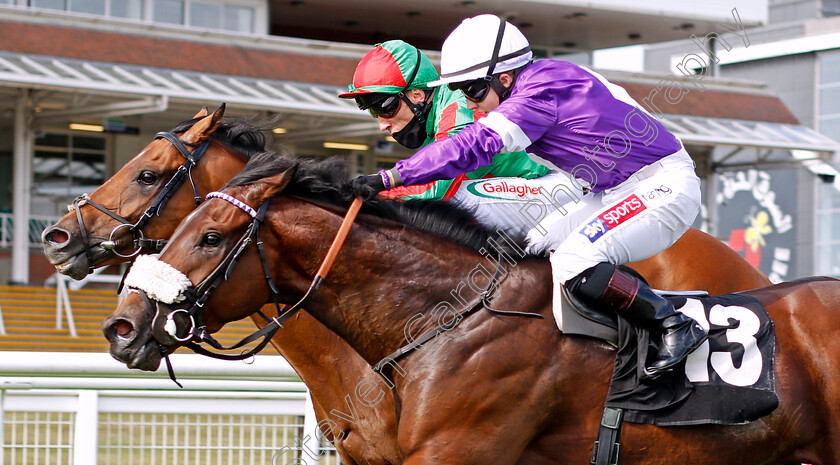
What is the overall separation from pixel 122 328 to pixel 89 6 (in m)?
14.6

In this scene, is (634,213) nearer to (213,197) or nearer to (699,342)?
(699,342)

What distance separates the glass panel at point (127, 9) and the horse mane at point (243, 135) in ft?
42.6

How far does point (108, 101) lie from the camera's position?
528 inches

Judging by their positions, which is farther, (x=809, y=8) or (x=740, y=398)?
(x=809, y=8)

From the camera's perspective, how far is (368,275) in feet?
10.1

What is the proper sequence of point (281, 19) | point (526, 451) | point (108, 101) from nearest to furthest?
point (526, 451) → point (108, 101) → point (281, 19)

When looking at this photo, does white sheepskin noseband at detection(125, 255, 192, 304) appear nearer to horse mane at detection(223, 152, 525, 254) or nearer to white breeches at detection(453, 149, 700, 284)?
horse mane at detection(223, 152, 525, 254)

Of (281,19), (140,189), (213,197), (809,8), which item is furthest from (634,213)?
(809,8)

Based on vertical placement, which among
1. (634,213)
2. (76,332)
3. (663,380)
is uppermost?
(634,213)

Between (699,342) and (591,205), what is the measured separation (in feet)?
2.38

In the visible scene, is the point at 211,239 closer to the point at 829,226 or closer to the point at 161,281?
the point at 161,281

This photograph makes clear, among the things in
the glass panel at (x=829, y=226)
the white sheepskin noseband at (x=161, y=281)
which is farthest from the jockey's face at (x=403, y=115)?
the glass panel at (x=829, y=226)

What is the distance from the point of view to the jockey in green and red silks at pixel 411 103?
157 inches

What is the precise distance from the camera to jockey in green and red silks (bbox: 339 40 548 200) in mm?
3984
